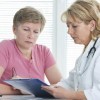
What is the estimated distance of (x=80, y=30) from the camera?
174 centimetres

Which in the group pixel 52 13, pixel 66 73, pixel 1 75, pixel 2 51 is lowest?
pixel 66 73

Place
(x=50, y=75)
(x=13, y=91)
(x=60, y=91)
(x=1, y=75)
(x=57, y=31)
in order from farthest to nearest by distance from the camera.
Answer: (x=57, y=31) < (x=50, y=75) < (x=1, y=75) < (x=13, y=91) < (x=60, y=91)

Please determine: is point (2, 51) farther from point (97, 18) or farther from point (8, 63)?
point (97, 18)

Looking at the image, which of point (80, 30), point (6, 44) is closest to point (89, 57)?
point (80, 30)

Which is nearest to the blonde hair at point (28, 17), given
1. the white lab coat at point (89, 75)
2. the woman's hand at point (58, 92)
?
the white lab coat at point (89, 75)

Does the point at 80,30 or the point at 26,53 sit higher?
the point at 80,30

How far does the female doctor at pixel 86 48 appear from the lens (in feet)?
5.23

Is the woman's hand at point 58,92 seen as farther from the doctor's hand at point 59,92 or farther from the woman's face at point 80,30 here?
the woman's face at point 80,30

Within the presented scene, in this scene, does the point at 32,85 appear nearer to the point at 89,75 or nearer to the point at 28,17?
the point at 89,75

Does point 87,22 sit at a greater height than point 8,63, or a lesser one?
greater

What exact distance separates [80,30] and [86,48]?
0.37 ft

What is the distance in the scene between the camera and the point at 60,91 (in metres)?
1.65

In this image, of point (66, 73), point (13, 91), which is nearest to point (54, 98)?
point (13, 91)

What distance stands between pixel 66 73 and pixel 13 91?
1.06m
